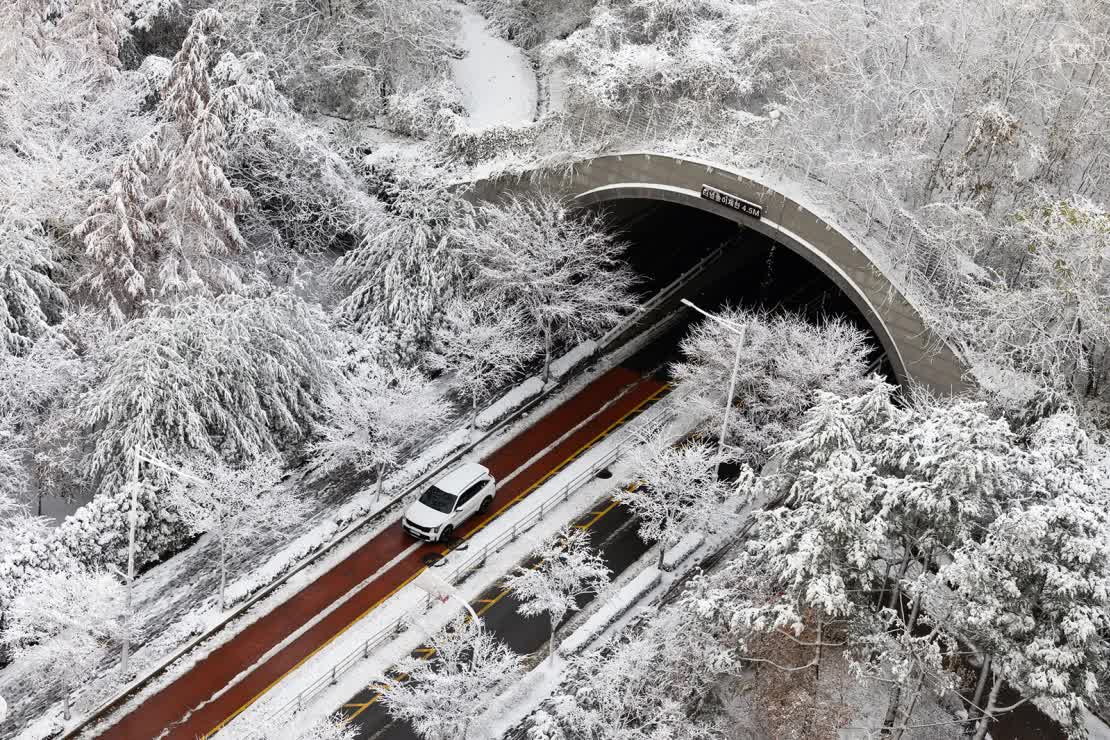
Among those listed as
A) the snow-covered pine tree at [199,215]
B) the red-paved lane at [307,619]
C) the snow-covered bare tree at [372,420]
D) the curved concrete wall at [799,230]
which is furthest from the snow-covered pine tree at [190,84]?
the red-paved lane at [307,619]

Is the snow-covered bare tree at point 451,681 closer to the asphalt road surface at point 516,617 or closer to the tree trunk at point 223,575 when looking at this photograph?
the asphalt road surface at point 516,617

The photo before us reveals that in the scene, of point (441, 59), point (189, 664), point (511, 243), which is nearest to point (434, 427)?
point (511, 243)

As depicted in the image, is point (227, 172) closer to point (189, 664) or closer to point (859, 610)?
point (189, 664)

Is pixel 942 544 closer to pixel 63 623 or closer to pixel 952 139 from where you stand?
pixel 952 139

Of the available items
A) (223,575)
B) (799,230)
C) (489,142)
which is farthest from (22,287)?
(799,230)

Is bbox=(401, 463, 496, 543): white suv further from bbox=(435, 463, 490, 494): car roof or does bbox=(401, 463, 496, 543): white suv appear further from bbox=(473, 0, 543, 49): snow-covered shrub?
bbox=(473, 0, 543, 49): snow-covered shrub

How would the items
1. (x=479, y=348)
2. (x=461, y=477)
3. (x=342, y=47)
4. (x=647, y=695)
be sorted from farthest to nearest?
(x=342, y=47) → (x=479, y=348) → (x=461, y=477) → (x=647, y=695)
